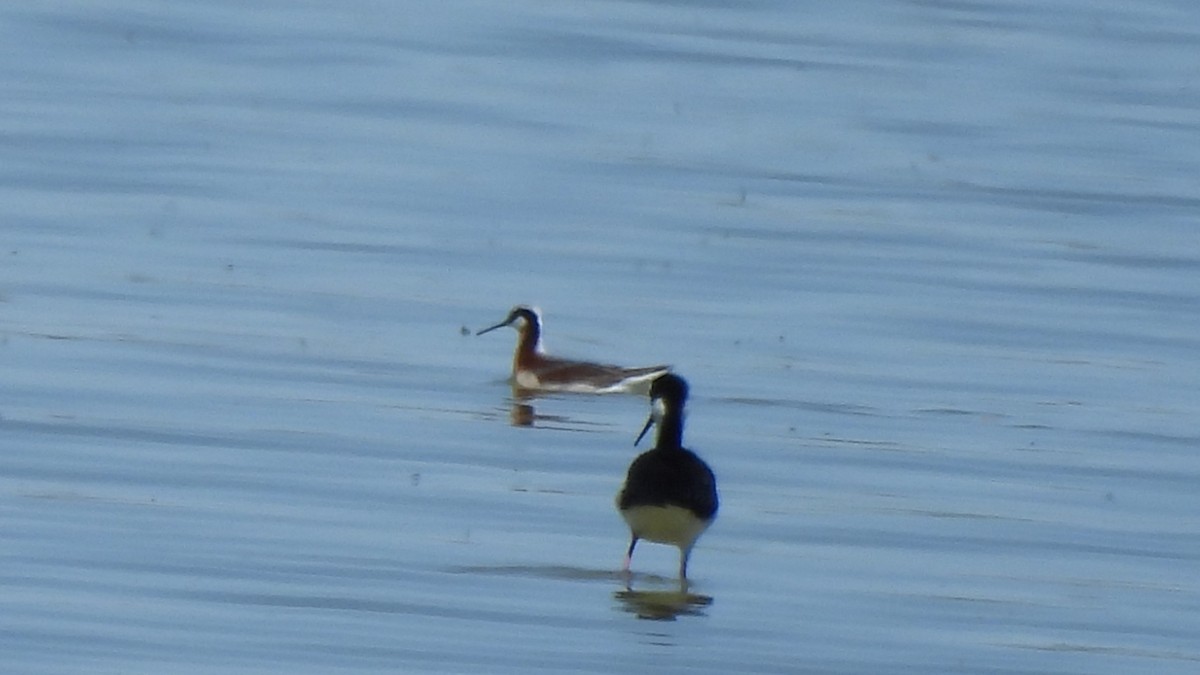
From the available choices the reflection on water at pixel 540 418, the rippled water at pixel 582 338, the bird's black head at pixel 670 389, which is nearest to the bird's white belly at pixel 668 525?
the rippled water at pixel 582 338

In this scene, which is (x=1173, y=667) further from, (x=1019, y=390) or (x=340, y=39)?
(x=340, y=39)

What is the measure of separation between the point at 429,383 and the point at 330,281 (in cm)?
249

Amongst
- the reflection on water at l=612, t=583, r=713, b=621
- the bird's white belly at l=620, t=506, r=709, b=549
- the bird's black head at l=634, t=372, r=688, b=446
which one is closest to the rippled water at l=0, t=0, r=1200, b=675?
the reflection on water at l=612, t=583, r=713, b=621

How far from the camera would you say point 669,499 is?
9617mm

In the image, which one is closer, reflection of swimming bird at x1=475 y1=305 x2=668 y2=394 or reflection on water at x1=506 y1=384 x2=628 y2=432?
reflection on water at x1=506 y1=384 x2=628 y2=432

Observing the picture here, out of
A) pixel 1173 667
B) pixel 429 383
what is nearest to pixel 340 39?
pixel 429 383

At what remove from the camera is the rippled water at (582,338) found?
29.5ft

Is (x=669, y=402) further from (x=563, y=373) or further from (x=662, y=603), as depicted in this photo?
(x=563, y=373)

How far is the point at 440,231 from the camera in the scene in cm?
1789

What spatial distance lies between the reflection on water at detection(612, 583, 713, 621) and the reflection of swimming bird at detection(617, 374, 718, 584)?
0.22 metres

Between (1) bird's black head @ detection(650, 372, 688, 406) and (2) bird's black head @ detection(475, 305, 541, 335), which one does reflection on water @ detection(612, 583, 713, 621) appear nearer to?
(1) bird's black head @ detection(650, 372, 688, 406)

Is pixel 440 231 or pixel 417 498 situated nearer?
pixel 417 498

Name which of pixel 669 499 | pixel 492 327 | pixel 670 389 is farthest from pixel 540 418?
pixel 669 499

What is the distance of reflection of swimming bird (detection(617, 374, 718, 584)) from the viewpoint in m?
9.57
